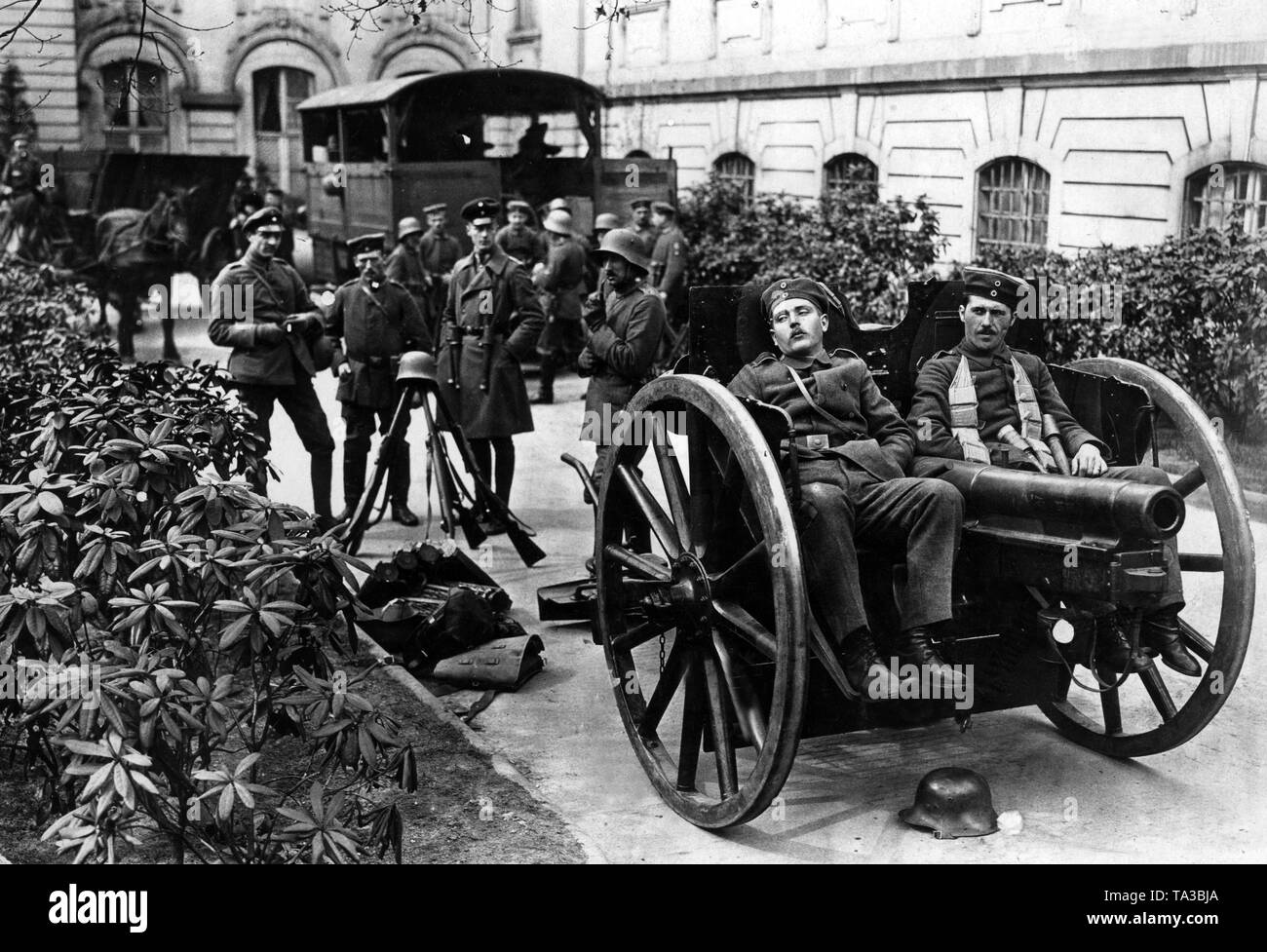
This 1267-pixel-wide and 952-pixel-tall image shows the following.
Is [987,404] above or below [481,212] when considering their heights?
below

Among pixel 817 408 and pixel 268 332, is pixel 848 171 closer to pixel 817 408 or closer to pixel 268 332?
pixel 268 332

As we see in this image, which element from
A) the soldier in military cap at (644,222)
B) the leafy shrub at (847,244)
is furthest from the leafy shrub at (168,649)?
the soldier in military cap at (644,222)

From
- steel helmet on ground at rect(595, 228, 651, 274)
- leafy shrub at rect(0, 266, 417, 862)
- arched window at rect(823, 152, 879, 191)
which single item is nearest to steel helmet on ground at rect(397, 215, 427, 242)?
arched window at rect(823, 152, 879, 191)

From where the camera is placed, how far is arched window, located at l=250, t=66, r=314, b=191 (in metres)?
15.9

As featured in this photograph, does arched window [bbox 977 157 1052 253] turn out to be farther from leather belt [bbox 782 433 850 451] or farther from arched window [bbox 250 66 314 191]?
arched window [bbox 250 66 314 191]

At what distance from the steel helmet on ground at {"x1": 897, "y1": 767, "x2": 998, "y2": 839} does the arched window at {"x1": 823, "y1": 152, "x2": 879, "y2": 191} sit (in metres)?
9.10

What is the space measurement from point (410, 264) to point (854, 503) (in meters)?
9.45

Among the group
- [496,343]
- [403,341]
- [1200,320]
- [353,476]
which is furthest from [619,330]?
[1200,320]

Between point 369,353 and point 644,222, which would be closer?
point 369,353

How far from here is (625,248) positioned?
297 inches

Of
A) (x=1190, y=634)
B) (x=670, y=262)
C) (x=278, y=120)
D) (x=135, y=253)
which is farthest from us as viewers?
(x=278, y=120)

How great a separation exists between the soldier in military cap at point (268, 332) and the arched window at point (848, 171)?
6203mm

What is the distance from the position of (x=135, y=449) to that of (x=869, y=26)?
28.2ft
